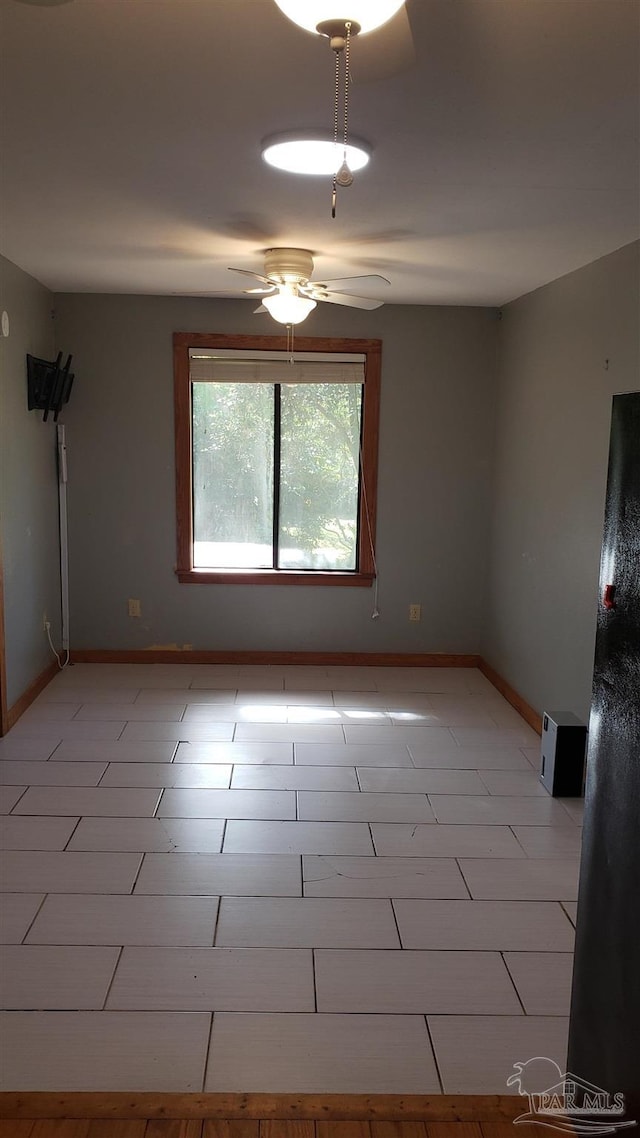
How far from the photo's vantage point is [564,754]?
3.51 metres

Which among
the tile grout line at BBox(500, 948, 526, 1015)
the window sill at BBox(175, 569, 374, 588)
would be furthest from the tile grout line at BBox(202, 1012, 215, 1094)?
the window sill at BBox(175, 569, 374, 588)

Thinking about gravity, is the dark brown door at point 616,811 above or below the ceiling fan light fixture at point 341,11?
below

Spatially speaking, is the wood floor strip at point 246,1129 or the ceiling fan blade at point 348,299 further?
the ceiling fan blade at point 348,299

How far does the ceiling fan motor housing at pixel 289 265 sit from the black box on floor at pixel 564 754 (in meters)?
2.25

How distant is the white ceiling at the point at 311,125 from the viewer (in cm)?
158

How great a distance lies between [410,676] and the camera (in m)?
5.25

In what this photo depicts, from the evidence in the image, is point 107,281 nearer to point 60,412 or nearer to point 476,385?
point 60,412

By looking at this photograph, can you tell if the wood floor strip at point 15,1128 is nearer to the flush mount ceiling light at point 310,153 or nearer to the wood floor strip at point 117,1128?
the wood floor strip at point 117,1128

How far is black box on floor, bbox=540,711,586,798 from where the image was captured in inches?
137

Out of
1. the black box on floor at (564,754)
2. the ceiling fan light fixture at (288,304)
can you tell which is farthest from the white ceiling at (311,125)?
the black box on floor at (564,754)

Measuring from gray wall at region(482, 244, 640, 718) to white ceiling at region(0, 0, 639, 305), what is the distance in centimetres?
31

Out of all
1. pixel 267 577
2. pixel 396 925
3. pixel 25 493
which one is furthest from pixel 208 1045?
pixel 267 577

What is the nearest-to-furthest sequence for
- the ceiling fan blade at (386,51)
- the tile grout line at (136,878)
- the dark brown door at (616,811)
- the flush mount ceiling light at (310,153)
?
1. the dark brown door at (616,811)
2. the ceiling fan blade at (386,51)
3. the flush mount ceiling light at (310,153)
4. the tile grout line at (136,878)

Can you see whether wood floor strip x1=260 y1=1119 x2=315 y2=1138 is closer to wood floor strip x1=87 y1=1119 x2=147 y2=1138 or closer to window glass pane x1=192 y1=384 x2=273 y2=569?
wood floor strip x1=87 y1=1119 x2=147 y2=1138
